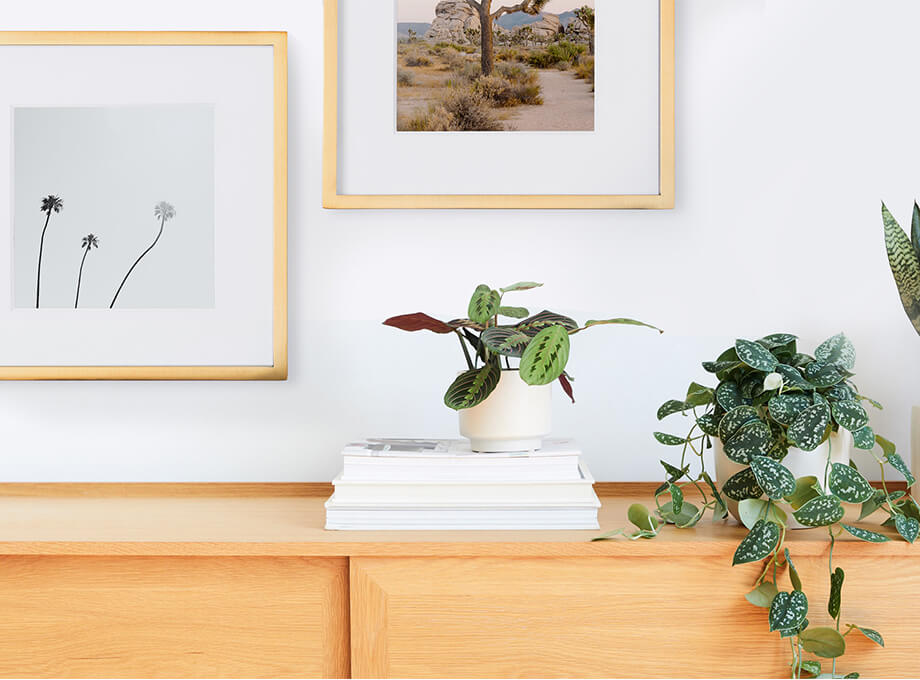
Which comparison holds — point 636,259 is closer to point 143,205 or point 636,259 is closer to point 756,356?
point 756,356

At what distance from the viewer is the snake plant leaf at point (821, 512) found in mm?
798

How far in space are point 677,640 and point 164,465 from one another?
0.83 meters

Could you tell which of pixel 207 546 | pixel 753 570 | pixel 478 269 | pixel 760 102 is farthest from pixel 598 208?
pixel 207 546

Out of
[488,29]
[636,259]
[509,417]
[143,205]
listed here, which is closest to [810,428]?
[509,417]

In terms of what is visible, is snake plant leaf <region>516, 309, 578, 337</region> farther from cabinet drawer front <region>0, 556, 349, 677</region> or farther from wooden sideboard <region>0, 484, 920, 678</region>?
cabinet drawer front <region>0, 556, 349, 677</region>

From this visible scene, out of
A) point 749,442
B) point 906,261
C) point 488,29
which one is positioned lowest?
point 749,442

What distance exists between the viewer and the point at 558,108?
119cm

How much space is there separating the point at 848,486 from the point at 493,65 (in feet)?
2.67

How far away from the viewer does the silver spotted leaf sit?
2.76 ft

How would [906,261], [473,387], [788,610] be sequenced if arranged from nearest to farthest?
[788,610]
[473,387]
[906,261]

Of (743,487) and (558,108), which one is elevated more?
(558,108)

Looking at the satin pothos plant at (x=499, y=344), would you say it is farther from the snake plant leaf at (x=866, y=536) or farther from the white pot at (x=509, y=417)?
the snake plant leaf at (x=866, y=536)

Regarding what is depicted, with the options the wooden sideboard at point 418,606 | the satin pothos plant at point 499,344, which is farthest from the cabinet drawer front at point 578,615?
the satin pothos plant at point 499,344

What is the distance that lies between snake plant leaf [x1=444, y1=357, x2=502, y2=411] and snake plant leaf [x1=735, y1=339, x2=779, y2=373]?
0.29 m
